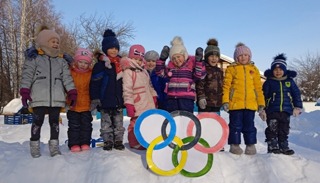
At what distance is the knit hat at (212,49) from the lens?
404cm

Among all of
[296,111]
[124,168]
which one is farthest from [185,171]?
[296,111]

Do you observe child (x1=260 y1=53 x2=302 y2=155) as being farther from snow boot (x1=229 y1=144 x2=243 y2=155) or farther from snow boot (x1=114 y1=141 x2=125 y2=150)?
snow boot (x1=114 y1=141 x2=125 y2=150)

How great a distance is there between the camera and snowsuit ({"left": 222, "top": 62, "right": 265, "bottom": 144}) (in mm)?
3846

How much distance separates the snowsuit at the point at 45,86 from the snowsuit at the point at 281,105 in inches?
140

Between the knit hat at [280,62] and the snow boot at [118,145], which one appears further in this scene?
the knit hat at [280,62]

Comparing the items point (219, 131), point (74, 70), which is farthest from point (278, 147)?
point (74, 70)

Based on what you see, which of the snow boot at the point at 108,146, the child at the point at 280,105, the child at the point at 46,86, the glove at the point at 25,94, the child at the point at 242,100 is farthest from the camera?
the child at the point at 280,105

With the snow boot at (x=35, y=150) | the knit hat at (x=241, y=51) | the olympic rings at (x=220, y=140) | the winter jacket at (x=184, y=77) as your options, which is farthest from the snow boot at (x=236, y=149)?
the snow boot at (x=35, y=150)

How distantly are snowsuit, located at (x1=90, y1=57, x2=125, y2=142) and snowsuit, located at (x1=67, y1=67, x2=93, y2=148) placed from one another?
0.70 ft

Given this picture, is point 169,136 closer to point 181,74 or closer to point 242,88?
point 181,74

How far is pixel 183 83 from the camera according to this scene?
3582mm

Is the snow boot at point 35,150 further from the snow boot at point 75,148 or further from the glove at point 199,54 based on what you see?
the glove at point 199,54

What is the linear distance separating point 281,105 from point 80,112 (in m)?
3.59

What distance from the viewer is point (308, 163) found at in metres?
3.67
